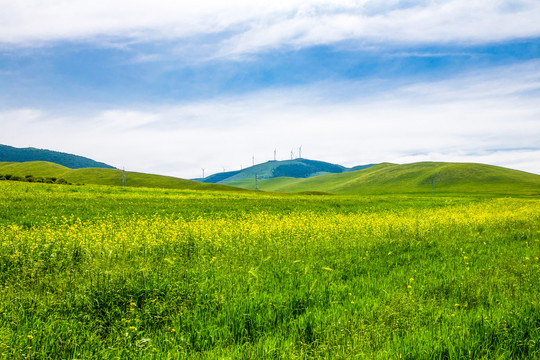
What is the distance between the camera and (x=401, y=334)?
508cm

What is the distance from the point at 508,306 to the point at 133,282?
7.34m

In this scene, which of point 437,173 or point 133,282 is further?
point 437,173

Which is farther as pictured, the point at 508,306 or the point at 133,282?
the point at 133,282

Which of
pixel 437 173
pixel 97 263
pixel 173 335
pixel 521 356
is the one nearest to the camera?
pixel 521 356

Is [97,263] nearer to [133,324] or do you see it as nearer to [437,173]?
[133,324]

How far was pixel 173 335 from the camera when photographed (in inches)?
199

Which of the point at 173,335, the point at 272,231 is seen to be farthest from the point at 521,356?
the point at 272,231

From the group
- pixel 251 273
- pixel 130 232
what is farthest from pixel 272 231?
pixel 251 273

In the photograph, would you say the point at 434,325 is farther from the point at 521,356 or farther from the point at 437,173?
the point at 437,173

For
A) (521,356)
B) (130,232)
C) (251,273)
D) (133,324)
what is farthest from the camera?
(130,232)

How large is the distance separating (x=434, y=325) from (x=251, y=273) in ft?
12.3

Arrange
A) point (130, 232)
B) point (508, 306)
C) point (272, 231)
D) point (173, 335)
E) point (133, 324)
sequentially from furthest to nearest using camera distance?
point (272, 231), point (130, 232), point (508, 306), point (133, 324), point (173, 335)

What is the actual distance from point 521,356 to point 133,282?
6.80 meters

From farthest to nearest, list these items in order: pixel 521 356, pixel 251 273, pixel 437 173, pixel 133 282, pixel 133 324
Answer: pixel 437 173 < pixel 251 273 < pixel 133 282 < pixel 133 324 < pixel 521 356
